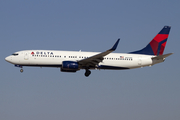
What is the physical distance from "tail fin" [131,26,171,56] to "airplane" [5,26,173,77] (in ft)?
0.62

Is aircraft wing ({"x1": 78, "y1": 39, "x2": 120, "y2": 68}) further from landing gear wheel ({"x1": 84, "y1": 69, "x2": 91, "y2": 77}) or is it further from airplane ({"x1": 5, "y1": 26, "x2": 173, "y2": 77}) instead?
landing gear wheel ({"x1": 84, "y1": 69, "x2": 91, "y2": 77})

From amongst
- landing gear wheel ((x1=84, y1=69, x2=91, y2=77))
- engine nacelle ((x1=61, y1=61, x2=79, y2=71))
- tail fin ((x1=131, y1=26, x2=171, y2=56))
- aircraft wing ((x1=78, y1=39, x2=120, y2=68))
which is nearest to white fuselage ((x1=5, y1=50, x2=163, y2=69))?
aircraft wing ((x1=78, y1=39, x2=120, y2=68))

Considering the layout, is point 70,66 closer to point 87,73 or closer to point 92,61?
point 92,61

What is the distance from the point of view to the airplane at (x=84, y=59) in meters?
49.8

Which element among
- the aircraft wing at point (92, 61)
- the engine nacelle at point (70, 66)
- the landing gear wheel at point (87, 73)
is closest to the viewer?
the aircraft wing at point (92, 61)

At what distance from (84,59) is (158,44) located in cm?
1485

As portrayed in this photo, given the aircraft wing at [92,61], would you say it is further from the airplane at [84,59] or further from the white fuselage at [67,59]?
the white fuselage at [67,59]

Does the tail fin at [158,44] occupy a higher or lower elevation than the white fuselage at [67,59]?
higher

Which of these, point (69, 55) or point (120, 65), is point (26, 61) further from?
point (120, 65)

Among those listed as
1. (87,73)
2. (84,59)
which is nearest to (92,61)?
(84,59)

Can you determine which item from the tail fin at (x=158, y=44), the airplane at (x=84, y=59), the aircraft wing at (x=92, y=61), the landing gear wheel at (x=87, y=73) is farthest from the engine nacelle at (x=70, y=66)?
the tail fin at (x=158, y=44)

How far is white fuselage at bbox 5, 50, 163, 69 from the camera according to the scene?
4992 cm

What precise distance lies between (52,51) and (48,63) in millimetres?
2138

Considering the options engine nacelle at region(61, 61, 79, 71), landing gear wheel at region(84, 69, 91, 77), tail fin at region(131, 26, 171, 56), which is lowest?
landing gear wheel at region(84, 69, 91, 77)
